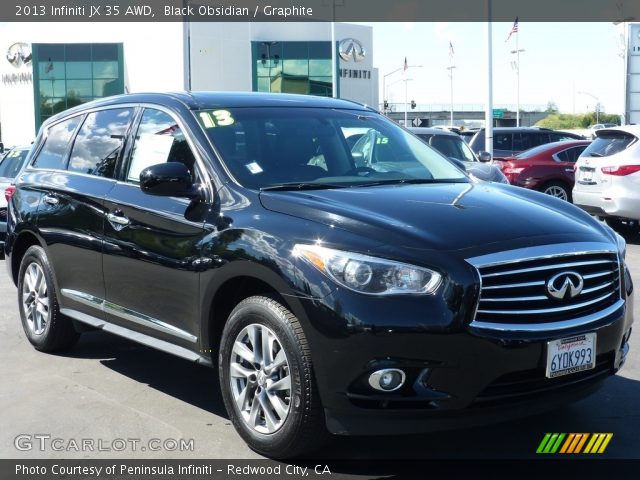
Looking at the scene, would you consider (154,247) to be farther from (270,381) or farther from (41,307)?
(41,307)

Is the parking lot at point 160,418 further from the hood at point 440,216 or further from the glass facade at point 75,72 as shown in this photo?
the glass facade at point 75,72

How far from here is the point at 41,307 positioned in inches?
254

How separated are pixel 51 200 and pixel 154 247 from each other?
5.33 feet

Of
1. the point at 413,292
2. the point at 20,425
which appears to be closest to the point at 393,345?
the point at 413,292

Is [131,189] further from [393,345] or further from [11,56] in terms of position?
[11,56]

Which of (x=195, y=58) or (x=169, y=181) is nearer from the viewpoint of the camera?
(x=169, y=181)

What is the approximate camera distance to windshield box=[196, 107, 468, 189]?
4.88 metres

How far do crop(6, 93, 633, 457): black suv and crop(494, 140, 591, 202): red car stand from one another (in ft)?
36.1

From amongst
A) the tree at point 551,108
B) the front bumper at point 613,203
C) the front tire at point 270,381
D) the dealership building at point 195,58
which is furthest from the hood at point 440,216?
the tree at point 551,108

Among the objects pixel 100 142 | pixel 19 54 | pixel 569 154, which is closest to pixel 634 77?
pixel 569 154

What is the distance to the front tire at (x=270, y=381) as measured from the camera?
3.94 m

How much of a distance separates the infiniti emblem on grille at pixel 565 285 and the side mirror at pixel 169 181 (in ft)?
6.42

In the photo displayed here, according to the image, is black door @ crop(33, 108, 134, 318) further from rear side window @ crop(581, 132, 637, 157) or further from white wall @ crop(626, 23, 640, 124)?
white wall @ crop(626, 23, 640, 124)

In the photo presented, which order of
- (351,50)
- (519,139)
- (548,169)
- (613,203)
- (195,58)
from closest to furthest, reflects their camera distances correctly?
(613,203)
(548,169)
(519,139)
(195,58)
(351,50)
